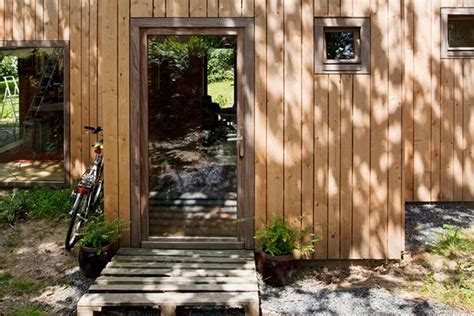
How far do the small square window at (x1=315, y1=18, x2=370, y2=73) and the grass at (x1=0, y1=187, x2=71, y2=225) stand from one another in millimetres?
3778

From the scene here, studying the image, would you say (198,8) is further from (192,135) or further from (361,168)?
(361,168)

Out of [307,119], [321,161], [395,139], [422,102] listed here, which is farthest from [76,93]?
[422,102]

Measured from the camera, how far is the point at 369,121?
15.1ft

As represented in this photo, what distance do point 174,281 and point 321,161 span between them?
5.81ft

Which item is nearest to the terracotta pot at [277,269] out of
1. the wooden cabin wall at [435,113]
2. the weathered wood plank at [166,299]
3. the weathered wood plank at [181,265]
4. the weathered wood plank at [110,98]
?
the weathered wood plank at [181,265]

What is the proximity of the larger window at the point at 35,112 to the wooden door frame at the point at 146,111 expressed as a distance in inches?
122

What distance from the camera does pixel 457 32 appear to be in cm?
667

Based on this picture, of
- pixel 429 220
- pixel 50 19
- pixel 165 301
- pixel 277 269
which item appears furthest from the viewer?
pixel 50 19

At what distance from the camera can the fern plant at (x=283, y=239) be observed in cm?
434

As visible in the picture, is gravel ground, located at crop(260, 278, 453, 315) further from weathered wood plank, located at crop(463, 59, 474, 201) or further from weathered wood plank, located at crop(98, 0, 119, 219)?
weathered wood plank, located at crop(463, 59, 474, 201)

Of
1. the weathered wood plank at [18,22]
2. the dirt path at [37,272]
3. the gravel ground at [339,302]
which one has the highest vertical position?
the weathered wood plank at [18,22]

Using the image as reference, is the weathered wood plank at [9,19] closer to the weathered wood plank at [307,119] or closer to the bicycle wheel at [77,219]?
the bicycle wheel at [77,219]

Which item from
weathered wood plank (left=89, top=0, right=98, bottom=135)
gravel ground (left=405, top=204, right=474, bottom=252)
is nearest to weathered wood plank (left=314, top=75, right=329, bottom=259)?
gravel ground (left=405, top=204, right=474, bottom=252)

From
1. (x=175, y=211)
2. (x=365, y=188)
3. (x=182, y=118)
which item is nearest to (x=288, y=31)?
(x=182, y=118)
